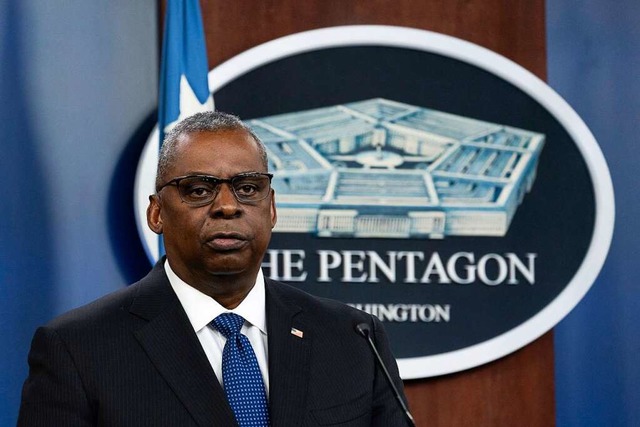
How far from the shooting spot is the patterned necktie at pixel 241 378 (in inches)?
70.0

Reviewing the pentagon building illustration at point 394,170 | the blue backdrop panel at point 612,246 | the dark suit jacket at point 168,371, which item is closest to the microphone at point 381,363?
the dark suit jacket at point 168,371

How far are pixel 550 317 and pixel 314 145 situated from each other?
1048 mm

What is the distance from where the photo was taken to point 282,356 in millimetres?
1860

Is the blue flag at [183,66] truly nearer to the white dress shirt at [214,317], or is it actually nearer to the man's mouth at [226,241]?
the white dress shirt at [214,317]

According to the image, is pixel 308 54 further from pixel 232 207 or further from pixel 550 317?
pixel 232 207

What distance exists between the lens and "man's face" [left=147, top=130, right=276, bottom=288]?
1782mm

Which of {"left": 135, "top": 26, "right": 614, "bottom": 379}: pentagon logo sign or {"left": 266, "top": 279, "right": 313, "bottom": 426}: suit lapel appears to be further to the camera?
{"left": 135, "top": 26, "right": 614, "bottom": 379}: pentagon logo sign

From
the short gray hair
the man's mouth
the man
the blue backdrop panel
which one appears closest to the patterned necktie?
the man

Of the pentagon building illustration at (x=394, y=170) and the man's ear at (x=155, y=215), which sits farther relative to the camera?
the pentagon building illustration at (x=394, y=170)

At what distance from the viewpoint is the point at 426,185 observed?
3750mm

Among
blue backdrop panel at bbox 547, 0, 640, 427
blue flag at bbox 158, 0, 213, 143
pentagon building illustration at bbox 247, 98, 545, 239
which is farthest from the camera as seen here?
blue backdrop panel at bbox 547, 0, 640, 427

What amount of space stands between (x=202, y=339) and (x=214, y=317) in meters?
0.04

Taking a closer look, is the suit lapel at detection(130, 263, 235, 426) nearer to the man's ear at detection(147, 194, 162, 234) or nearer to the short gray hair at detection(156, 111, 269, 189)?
the man's ear at detection(147, 194, 162, 234)

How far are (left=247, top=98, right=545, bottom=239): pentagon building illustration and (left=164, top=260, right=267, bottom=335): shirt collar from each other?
1.73 meters
